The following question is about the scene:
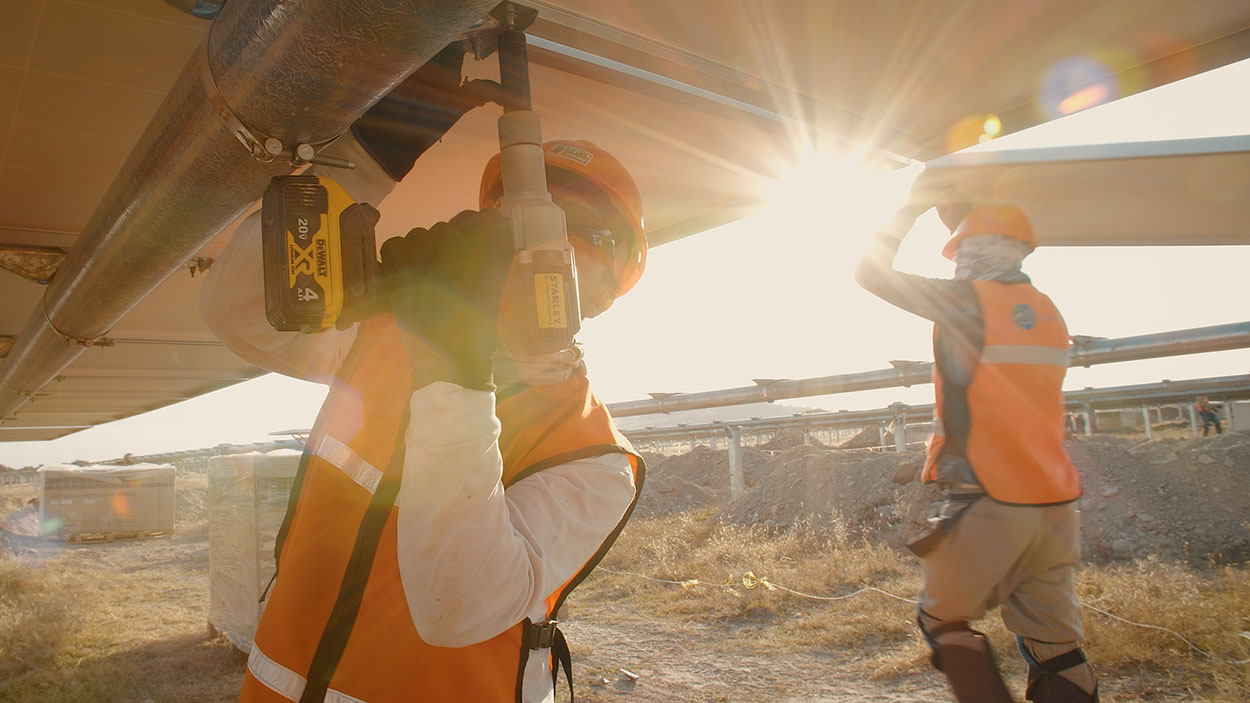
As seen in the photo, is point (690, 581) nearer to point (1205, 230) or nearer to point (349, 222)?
point (1205, 230)

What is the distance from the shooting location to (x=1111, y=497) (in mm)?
9188

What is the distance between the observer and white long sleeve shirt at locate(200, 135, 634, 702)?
3.60ft

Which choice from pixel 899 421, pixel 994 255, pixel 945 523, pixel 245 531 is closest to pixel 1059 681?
pixel 945 523

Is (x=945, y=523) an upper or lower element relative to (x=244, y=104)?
lower

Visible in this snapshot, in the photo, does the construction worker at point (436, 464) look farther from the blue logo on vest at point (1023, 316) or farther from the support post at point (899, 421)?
the support post at point (899, 421)

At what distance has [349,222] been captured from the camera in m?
1.17

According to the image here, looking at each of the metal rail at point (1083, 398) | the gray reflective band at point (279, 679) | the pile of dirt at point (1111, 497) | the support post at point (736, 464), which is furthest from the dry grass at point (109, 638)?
the metal rail at point (1083, 398)

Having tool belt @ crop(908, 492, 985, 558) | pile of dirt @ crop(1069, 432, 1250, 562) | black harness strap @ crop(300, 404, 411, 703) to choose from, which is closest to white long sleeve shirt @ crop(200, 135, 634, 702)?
black harness strap @ crop(300, 404, 411, 703)

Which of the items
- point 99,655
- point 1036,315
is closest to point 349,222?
point 1036,315

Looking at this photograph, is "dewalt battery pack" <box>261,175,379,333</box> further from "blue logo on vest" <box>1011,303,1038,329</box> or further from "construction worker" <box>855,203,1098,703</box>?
"blue logo on vest" <box>1011,303,1038,329</box>

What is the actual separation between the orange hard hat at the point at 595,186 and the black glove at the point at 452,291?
608 mm

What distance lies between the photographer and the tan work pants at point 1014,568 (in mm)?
2447

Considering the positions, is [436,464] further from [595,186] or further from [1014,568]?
[1014,568]

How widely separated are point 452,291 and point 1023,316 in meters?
2.38
